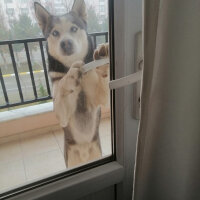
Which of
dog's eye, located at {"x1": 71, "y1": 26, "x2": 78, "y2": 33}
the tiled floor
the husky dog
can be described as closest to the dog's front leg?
the husky dog

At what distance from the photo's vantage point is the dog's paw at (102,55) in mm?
591

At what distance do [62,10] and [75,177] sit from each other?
53 cm

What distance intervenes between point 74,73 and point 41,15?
0.19 m

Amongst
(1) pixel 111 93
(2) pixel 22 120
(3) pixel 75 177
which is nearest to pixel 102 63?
(1) pixel 111 93

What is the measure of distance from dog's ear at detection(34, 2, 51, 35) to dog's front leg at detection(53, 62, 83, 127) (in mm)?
152

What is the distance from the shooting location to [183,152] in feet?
1.51

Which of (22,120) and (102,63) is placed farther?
(22,120)

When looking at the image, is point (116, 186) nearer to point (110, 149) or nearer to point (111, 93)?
point (110, 149)

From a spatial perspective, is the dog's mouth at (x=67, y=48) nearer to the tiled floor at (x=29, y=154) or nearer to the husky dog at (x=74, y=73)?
the husky dog at (x=74, y=73)

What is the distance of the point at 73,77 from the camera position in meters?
0.63

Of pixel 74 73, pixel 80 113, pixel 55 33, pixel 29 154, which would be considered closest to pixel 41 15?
pixel 55 33

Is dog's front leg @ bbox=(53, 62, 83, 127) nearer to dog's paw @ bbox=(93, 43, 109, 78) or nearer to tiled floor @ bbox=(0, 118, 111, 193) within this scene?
dog's paw @ bbox=(93, 43, 109, 78)

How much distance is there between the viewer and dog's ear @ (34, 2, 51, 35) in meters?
0.53

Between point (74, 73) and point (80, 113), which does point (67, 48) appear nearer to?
point (74, 73)
